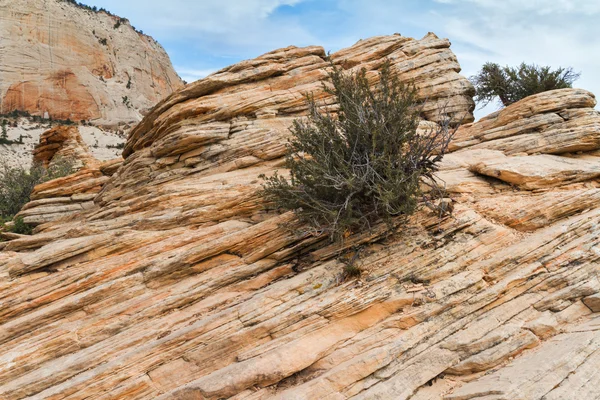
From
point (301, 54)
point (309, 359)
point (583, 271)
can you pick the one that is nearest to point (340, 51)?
point (301, 54)

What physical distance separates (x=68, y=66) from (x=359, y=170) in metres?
74.5

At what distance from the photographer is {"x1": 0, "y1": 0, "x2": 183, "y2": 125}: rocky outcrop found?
198 feet

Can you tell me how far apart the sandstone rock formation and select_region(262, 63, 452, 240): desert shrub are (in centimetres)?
48

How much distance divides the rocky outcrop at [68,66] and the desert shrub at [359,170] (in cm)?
6446

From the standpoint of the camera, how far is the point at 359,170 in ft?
23.4

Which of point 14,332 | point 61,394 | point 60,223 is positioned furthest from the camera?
point 60,223

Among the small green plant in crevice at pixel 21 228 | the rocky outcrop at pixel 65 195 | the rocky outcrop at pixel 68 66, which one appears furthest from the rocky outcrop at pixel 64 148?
the rocky outcrop at pixel 68 66

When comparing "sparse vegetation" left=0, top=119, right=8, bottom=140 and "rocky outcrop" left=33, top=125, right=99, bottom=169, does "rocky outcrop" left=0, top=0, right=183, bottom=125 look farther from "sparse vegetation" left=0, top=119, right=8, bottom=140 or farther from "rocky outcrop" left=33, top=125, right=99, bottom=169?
"rocky outcrop" left=33, top=125, right=99, bottom=169

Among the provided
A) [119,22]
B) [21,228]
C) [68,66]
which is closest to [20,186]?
[21,228]

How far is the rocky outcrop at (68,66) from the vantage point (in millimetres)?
60344

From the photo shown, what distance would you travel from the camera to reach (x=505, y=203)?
7.40 metres

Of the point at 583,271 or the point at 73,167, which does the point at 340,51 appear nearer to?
the point at 583,271

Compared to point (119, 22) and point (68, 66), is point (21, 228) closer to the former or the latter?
point (68, 66)

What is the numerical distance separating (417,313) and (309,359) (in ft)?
5.44
